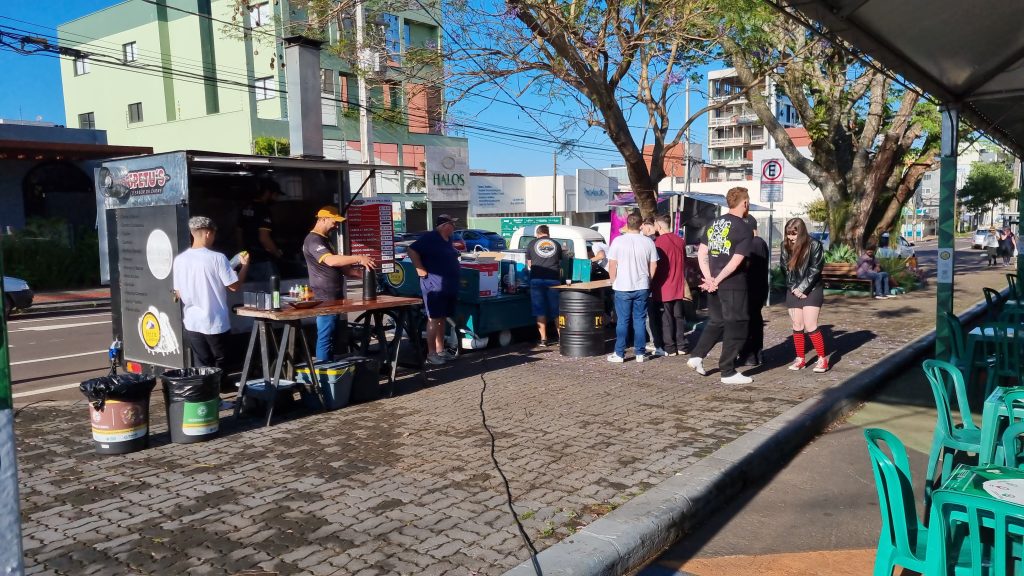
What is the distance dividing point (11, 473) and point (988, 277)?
2594 centimetres

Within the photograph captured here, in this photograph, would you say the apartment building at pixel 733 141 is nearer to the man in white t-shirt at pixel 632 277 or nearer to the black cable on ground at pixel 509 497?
the man in white t-shirt at pixel 632 277

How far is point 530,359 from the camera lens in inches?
380

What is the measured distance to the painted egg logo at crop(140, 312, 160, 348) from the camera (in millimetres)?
7801

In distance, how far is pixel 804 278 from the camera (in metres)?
8.26

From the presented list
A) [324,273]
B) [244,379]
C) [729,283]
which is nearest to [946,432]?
[729,283]

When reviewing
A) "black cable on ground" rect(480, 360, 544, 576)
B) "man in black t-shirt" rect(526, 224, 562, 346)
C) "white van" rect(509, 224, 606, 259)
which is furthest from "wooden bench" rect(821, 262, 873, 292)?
"black cable on ground" rect(480, 360, 544, 576)

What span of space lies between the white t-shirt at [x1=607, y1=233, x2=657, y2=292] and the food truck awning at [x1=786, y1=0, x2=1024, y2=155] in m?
3.12

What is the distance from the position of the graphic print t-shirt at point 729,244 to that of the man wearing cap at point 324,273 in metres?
3.73

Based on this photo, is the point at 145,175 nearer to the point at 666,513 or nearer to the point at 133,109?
the point at 666,513

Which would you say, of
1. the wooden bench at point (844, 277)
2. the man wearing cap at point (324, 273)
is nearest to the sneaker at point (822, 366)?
the man wearing cap at point (324, 273)

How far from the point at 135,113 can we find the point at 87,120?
14.5 ft

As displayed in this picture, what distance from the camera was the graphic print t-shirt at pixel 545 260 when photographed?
10.4 meters

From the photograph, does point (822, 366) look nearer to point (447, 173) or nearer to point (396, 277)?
point (396, 277)

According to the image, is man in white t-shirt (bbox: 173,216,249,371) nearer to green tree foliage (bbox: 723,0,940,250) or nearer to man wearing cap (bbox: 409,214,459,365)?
man wearing cap (bbox: 409,214,459,365)
